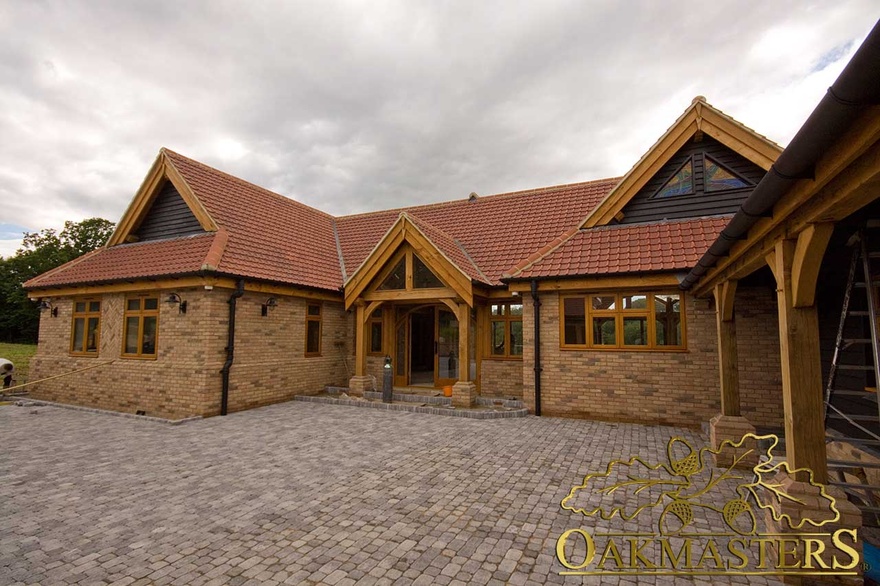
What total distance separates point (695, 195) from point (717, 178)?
22.7 inches

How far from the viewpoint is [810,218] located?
3223mm

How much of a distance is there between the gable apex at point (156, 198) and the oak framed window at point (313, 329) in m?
3.56

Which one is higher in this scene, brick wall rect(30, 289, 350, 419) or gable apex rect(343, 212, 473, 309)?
gable apex rect(343, 212, 473, 309)

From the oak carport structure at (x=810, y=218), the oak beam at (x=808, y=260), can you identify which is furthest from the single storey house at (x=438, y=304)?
the oak beam at (x=808, y=260)

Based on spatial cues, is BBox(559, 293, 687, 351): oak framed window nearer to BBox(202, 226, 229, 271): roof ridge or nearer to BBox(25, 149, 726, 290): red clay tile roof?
BBox(25, 149, 726, 290): red clay tile roof

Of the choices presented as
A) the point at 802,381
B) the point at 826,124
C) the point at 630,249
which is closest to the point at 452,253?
the point at 630,249

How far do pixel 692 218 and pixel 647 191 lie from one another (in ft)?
4.12

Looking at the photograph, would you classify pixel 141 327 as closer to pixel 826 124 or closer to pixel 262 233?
pixel 262 233

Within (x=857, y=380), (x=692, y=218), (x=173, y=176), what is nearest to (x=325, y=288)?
(x=173, y=176)

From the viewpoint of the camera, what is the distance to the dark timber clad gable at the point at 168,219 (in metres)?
12.6

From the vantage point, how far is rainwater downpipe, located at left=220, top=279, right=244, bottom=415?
10391 mm

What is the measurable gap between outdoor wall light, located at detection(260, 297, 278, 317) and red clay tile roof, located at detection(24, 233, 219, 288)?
76.9 inches

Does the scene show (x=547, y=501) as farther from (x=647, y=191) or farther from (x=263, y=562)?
(x=647, y=191)

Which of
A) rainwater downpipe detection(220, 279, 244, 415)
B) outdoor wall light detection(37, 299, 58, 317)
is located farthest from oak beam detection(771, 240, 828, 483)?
outdoor wall light detection(37, 299, 58, 317)
